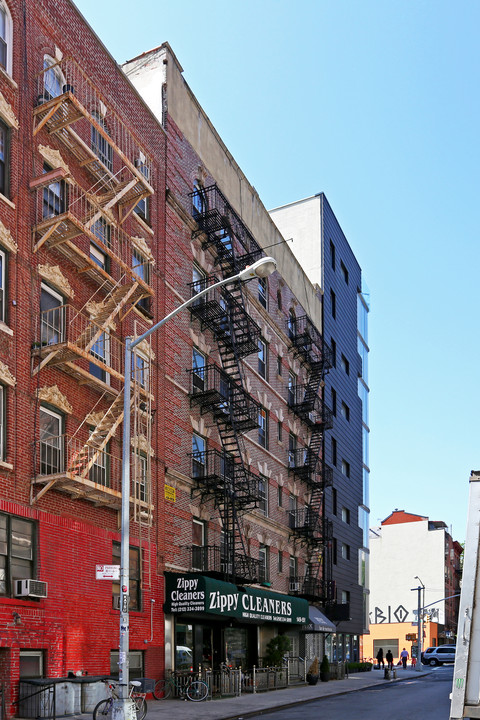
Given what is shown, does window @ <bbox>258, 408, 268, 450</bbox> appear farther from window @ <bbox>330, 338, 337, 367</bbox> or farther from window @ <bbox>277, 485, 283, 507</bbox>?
window @ <bbox>330, 338, 337, 367</bbox>

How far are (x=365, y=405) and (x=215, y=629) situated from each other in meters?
36.8

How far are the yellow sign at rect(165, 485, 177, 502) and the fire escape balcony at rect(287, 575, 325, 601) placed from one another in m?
14.9

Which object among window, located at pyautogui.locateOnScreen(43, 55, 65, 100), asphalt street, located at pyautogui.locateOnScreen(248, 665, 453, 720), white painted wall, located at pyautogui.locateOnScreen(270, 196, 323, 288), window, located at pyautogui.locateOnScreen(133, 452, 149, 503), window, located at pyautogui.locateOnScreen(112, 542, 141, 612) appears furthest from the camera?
white painted wall, located at pyautogui.locateOnScreen(270, 196, 323, 288)

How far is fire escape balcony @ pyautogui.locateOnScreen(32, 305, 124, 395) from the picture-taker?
66.4 ft

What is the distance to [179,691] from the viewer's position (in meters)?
25.7

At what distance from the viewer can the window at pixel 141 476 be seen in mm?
24045

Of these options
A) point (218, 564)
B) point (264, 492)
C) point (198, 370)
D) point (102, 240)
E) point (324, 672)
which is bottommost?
point (324, 672)

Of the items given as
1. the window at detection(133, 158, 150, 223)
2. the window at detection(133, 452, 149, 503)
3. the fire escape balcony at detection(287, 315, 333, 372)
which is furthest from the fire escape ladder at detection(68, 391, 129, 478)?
the fire escape balcony at detection(287, 315, 333, 372)

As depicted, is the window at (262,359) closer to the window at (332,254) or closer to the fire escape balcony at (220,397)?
the fire escape balcony at (220,397)

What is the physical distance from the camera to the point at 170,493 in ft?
A: 89.7

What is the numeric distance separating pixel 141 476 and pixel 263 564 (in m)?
13.7

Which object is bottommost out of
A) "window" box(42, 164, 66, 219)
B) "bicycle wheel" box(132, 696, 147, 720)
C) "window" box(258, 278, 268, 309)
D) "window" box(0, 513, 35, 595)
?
"bicycle wheel" box(132, 696, 147, 720)

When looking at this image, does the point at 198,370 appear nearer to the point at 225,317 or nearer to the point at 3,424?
the point at 225,317

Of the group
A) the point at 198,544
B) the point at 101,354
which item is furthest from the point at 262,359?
the point at 101,354
